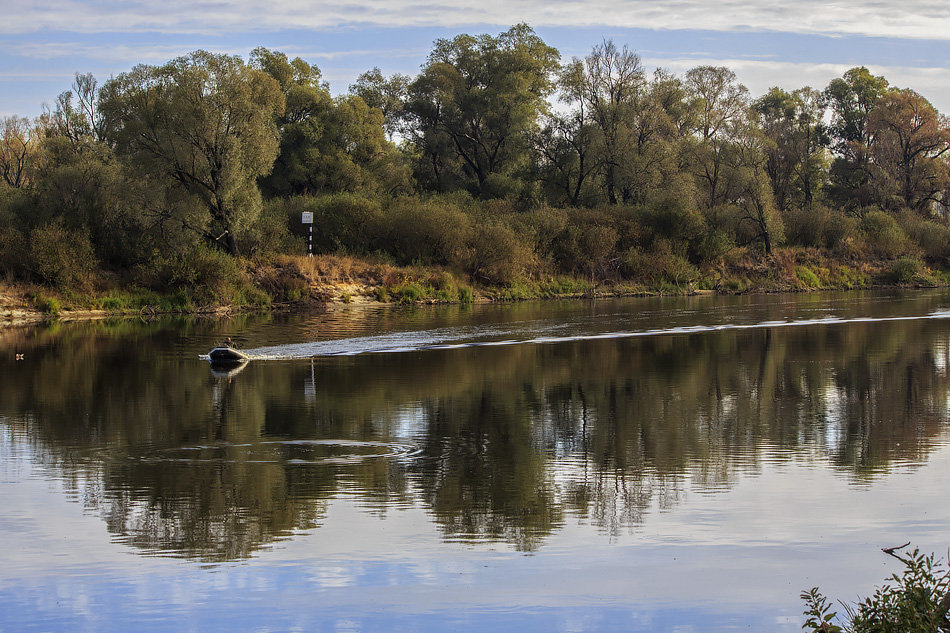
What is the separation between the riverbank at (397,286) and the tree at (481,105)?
15.7m

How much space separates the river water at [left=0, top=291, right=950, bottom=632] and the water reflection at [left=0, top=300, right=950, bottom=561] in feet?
0.23

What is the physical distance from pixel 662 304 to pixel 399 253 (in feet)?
48.6

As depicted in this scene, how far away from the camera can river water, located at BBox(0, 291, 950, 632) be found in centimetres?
834

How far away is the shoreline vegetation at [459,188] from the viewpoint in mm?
44312

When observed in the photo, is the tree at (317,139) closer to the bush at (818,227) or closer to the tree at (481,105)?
the tree at (481,105)

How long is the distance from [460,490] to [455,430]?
4.00 metres

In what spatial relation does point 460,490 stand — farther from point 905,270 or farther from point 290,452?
point 905,270

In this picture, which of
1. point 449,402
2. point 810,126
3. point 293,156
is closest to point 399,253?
point 293,156

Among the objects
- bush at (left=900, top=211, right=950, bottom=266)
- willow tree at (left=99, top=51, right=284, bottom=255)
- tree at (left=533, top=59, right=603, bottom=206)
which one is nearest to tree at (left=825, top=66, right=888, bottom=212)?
bush at (left=900, top=211, right=950, bottom=266)

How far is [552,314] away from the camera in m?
43.4

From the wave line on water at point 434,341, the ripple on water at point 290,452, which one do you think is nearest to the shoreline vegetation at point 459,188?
the wave line on water at point 434,341

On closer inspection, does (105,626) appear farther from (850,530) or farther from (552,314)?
(552,314)

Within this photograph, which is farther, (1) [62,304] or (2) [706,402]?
(1) [62,304]

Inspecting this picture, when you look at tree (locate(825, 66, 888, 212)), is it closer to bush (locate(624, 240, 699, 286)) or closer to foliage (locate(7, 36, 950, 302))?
foliage (locate(7, 36, 950, 302))
